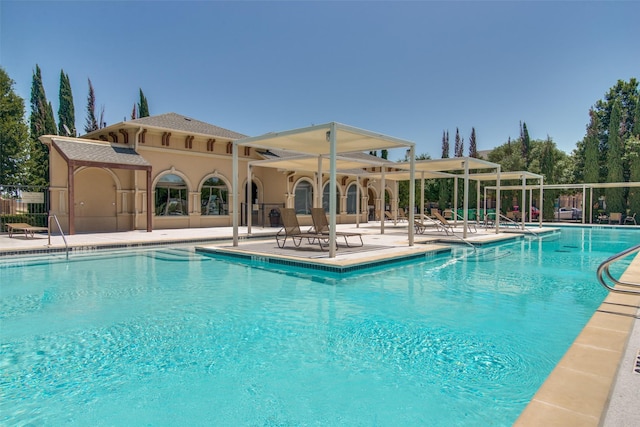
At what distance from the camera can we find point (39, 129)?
30.0m

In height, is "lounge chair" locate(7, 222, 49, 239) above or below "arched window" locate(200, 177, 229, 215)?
below

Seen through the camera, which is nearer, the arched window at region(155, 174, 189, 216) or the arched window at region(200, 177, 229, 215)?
the arched window at region(155, 174, 189, 216)

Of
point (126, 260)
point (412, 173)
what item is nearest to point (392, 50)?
point (412, 173)

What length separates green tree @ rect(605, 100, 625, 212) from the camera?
80.2 ft

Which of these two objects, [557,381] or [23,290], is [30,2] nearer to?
[23,290]

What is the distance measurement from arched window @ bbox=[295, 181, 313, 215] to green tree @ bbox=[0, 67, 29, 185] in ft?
57.5

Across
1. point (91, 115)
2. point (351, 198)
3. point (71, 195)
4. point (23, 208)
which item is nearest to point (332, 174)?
point (71, 195)

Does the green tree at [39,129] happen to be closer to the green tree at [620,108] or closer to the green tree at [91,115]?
the green tree at [91,115]

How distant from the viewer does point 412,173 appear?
428 inches

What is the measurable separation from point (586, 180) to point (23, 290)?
29.9 m

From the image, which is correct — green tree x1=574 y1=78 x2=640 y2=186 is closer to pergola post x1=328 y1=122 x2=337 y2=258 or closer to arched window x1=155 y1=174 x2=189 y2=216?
pergola post x1=328 y1=122 x2=337 y2=258

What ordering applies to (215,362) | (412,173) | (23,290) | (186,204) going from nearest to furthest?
(215,362), (23,290), (412,173), (186,204)

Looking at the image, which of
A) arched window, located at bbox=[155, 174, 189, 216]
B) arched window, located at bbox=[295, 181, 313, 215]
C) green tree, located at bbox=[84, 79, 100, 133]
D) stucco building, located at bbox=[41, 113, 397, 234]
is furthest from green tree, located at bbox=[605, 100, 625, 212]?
green tree, located at bbox=[84, 79, 100, 133]

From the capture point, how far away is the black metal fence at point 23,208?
15.2m
